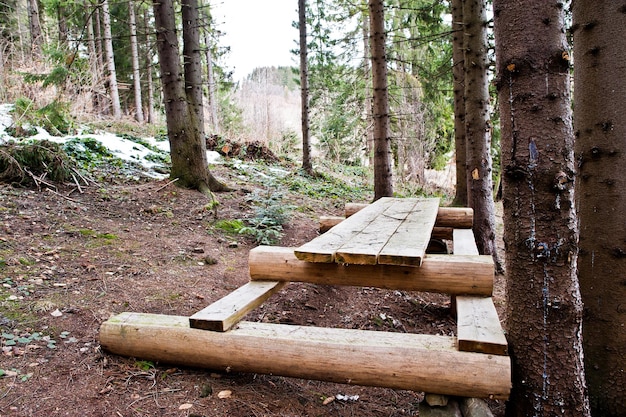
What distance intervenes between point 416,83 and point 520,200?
14220 millimetres

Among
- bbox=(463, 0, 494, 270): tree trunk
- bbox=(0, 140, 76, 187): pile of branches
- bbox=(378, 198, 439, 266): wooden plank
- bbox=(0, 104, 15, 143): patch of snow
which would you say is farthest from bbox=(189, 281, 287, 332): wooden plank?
bbox=(0, 104, 15, 143): patch of snow

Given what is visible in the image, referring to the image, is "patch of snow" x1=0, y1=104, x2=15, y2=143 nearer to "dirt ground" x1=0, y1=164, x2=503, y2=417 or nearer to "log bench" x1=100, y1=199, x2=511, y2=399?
"dirt ground" x1=0, y1=164, x2=503, y2=417

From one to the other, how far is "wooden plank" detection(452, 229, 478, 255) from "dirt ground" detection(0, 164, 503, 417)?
91 cm

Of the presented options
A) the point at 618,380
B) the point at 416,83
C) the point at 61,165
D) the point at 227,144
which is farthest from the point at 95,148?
the point at 416,83

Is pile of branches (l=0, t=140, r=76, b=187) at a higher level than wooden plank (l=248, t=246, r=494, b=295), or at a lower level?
higher

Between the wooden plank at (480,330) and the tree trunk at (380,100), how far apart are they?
5774 millimetres

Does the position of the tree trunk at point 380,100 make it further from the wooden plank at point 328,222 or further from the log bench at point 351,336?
the log bench at point 351,336

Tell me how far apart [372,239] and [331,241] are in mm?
331

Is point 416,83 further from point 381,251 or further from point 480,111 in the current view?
point 381,251

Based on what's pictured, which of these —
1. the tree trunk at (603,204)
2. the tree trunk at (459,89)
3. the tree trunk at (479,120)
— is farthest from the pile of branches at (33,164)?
the tree trunk at (459,89)

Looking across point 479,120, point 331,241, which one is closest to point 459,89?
point 479,120

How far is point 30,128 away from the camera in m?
7.43

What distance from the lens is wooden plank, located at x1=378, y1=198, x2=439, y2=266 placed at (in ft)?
8.46

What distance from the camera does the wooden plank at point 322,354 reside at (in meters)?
2.01
